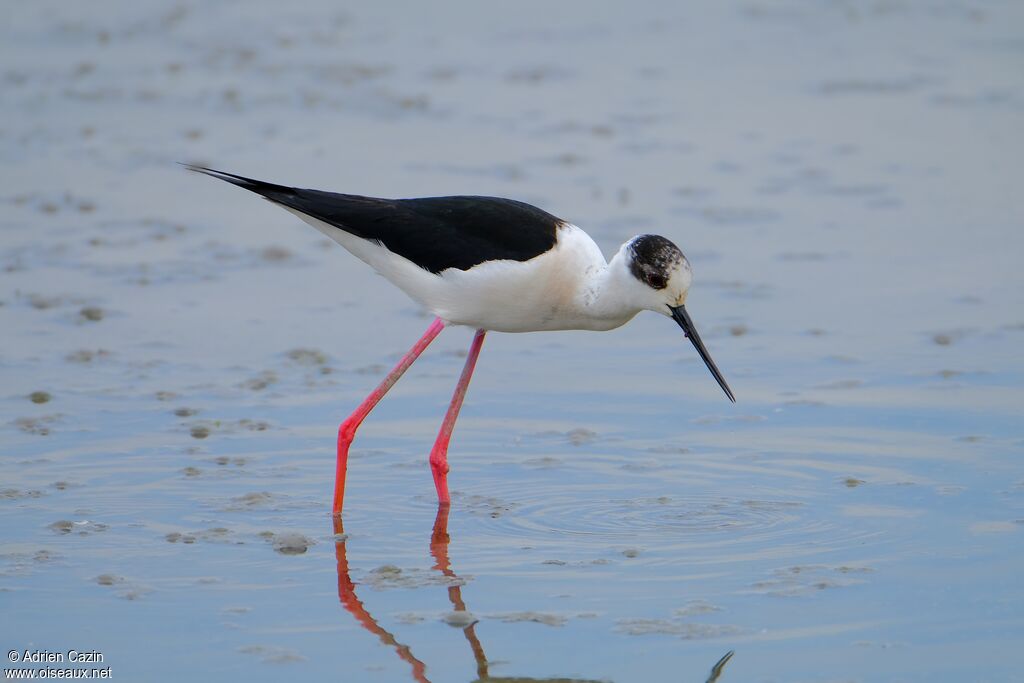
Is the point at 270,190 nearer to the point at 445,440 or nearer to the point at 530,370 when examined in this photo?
the point at 445,440

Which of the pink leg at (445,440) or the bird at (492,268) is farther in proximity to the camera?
the pink leg at (445,440)

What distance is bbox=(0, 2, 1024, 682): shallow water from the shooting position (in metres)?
4.74

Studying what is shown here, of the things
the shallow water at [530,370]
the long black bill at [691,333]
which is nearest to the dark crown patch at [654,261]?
the long black bill at [691,333]

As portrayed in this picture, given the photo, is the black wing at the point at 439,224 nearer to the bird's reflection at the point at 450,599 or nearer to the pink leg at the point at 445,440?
the pink leg at the point at 445,440

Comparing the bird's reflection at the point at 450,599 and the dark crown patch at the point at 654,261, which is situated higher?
the dark crown patch at the point at 654,261

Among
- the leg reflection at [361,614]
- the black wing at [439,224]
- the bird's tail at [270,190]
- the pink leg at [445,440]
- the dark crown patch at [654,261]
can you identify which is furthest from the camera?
the bird's tail at [270,190]

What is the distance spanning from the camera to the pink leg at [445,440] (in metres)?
5.79

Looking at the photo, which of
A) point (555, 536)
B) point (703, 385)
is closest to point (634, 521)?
point (555, 536)

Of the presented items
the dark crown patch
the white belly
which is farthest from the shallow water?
the dark crown patch

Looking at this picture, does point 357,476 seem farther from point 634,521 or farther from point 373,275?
point 373,275

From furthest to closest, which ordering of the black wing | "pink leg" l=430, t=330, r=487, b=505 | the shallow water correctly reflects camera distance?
"pink leg" l=430, t=330, r=487, b=505 → the black wing → the shallow water

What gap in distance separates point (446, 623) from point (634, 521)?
998mm

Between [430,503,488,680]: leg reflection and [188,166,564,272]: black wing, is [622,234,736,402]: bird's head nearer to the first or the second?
[188,166,564,272]: black wing

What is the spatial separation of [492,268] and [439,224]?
310mm
